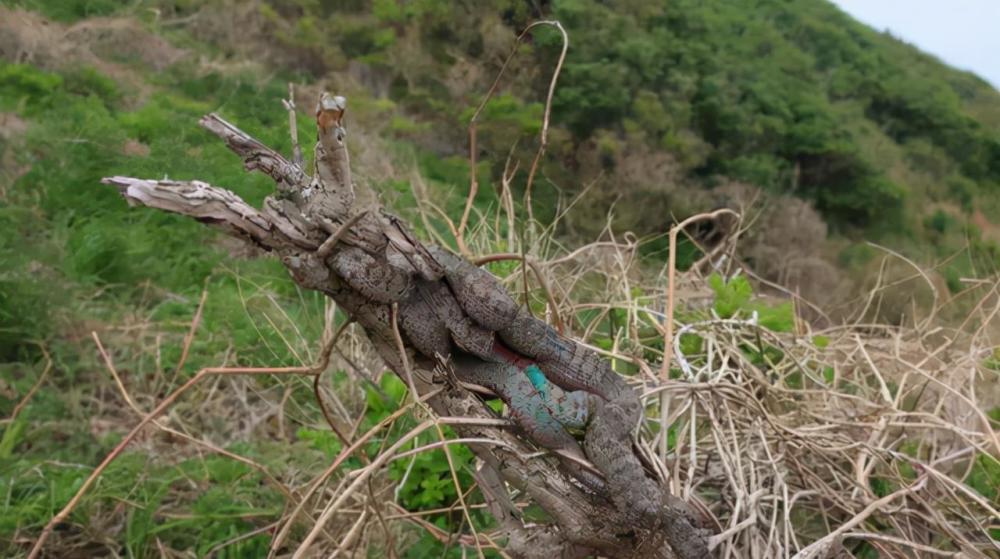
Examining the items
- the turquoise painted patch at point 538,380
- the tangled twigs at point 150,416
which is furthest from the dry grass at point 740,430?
the turquoise painted patch at point 538,380

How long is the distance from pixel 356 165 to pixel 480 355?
1.52m

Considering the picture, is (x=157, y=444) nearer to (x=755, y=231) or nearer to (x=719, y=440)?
(x=719, y=440)

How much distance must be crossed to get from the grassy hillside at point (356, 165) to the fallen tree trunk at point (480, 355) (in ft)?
1.27

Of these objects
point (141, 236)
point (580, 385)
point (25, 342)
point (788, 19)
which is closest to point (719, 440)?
point (580, 385)

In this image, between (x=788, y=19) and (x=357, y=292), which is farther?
(x=788, y=19)

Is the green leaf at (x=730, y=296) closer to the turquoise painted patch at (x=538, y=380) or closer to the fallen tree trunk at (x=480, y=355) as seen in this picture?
the fallen tree trunk at (x=480, y=355)

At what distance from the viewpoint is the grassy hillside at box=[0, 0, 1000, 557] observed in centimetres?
199

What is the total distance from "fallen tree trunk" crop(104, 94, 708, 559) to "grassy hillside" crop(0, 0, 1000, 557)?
1.27 ft

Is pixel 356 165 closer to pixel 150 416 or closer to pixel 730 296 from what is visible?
pixel 730 296

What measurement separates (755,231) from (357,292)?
3.58 m

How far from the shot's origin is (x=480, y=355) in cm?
109

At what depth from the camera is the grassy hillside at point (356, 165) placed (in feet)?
6.54

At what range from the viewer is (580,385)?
1173 mm

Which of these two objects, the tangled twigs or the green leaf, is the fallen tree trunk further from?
the green leaf
